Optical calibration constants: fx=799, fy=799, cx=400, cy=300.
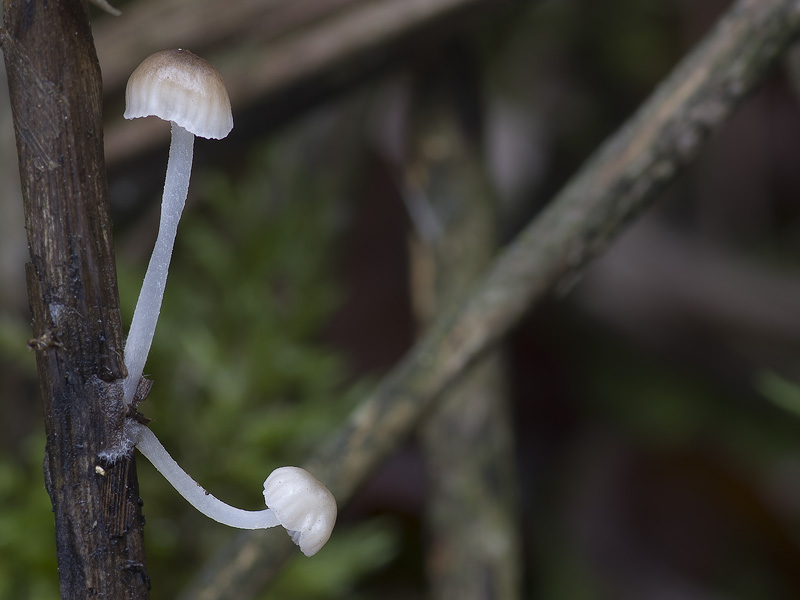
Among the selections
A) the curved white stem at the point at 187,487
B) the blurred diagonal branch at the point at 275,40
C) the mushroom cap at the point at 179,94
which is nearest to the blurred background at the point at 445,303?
the blurred diagonal branch at the point at 275,40

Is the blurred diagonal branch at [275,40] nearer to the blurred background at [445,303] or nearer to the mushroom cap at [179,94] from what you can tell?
the blurred background at [445,303]

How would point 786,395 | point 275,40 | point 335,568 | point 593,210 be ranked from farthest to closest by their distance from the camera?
point 335,568
point 275,40
point 786,395
point 593,210

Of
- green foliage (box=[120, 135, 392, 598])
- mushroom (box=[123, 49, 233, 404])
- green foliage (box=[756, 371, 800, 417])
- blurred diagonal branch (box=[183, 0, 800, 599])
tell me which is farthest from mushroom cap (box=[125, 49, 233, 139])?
green foliage (box=[120, 135, 392, 598])

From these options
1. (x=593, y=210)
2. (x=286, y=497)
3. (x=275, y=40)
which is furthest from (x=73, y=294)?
(x=275, y=40)

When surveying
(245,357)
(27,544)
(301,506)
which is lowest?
(301,506)

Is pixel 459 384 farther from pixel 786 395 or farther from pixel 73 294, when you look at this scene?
pixel 73 294

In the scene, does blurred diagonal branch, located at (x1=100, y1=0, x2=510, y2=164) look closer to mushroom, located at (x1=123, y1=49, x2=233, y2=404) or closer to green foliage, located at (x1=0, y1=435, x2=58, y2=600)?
green foliage, located at (x1=0, y1=435, x2=58, y2=600)

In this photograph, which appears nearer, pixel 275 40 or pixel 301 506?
pixel 301 506
